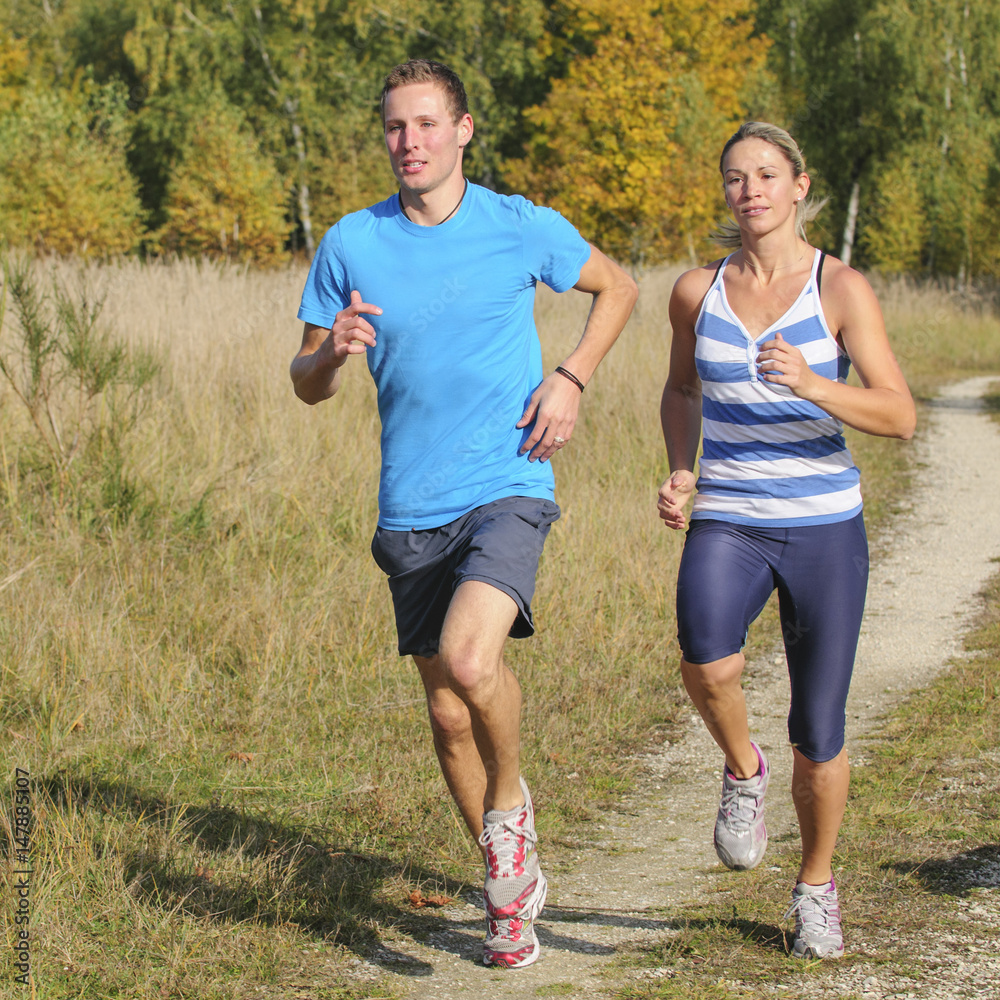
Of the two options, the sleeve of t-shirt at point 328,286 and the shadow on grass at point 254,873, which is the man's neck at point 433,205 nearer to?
the sleeve of t-shirt at point 328,286

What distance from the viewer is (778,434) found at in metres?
3.04

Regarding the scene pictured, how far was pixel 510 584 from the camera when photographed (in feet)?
9.77

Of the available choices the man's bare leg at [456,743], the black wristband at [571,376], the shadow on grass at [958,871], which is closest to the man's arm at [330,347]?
the black wristband at [571,376]

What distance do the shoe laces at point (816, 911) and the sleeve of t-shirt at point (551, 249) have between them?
178cm

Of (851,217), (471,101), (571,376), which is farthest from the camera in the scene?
(851,217)

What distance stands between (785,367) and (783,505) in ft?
1.43

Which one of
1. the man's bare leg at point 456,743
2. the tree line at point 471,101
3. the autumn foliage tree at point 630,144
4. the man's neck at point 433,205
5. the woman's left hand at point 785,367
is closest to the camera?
the woman's left hand at point 785,367

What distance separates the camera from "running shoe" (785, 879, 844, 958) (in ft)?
9.96

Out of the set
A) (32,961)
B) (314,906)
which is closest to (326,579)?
(314,906)

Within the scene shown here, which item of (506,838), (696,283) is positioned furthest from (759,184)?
(506,838)

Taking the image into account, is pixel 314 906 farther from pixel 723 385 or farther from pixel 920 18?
pixel 920 18

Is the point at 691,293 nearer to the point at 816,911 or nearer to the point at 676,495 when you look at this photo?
the point at 676,495

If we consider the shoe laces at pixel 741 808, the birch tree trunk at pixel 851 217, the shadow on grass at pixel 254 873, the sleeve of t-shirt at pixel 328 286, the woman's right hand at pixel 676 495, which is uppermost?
the birch tree trunk at pixel 851 217

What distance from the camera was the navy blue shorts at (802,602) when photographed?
9.75 feet
